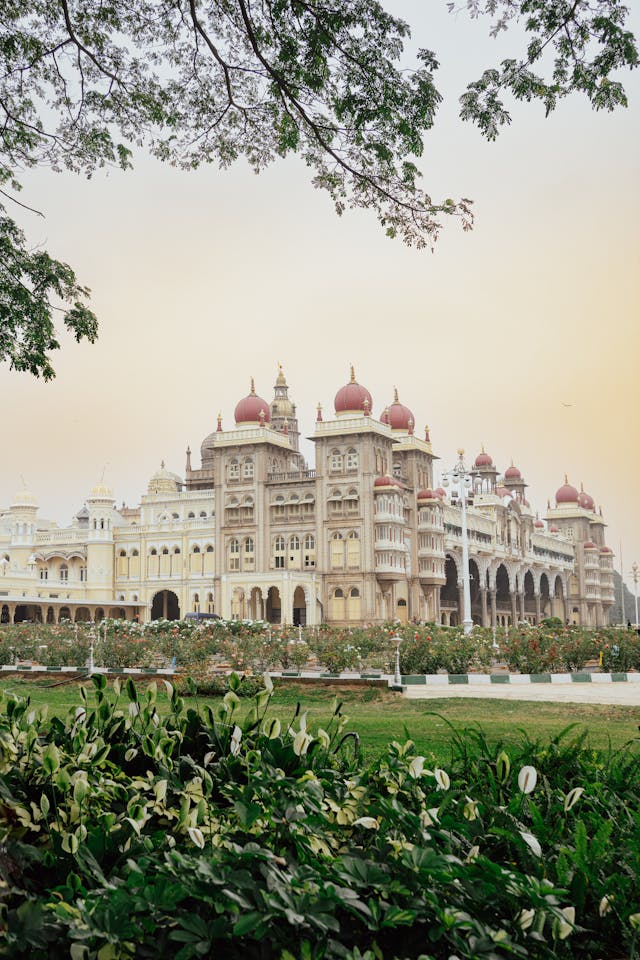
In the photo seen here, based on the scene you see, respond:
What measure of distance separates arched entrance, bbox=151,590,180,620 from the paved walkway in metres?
43.3

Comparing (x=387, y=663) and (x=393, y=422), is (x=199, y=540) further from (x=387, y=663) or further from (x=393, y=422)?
(x=387, y=663)

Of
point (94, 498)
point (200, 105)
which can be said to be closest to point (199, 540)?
point (94, 498)

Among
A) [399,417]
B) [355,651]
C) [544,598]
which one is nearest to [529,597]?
[544,598]

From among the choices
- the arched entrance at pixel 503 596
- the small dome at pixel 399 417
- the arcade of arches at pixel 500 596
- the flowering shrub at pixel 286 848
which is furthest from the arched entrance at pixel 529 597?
the flowering shrub at pixel 286 848

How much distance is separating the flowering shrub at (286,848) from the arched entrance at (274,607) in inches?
1916

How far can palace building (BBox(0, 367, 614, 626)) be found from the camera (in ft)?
161

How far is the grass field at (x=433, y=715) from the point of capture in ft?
29.0

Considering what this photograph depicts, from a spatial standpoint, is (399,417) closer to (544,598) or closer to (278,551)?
(278,551)

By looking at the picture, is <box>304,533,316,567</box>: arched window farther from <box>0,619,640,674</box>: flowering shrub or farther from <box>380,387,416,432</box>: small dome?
<box>0,619,640,674</box>: flowering shrub

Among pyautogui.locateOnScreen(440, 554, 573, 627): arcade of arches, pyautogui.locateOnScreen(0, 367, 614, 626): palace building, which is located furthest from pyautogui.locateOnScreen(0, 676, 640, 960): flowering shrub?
pyautogui.locateOnScreen(440, 554, 573, 627): arcade of arches

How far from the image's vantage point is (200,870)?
203cm

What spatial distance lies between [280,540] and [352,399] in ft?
30.9

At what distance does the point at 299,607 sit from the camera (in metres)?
50.7

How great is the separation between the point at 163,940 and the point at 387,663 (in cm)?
1831
